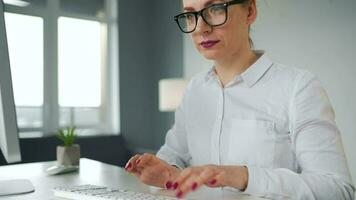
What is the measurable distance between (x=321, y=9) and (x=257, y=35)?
690 millimetres

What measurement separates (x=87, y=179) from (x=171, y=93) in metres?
2.77

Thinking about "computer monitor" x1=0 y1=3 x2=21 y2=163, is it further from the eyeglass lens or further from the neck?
the neck

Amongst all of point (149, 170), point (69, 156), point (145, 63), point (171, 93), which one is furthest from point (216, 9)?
point (145, 63)

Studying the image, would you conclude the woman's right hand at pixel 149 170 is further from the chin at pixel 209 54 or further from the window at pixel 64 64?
the window at pixel 64 64

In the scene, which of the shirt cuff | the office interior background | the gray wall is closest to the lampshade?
the office interior background

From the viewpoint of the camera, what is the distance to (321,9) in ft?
11.7

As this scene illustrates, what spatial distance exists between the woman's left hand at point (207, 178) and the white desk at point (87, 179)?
61mm

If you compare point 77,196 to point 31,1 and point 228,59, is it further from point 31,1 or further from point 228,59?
point 31,1

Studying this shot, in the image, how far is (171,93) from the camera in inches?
160

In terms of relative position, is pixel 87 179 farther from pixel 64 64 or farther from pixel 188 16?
pixel 64 64

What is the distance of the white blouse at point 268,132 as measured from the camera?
3.11 ft

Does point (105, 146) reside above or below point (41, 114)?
below

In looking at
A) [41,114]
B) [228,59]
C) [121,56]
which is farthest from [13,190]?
[121,56]

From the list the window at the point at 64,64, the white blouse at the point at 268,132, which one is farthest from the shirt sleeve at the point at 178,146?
the window at the point at 64,64
